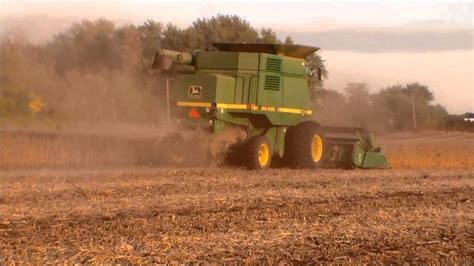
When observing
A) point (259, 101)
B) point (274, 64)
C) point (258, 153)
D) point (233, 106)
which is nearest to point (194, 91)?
point (233, 106)

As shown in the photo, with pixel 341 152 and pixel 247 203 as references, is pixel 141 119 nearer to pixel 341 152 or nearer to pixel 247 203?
pixel 341 152

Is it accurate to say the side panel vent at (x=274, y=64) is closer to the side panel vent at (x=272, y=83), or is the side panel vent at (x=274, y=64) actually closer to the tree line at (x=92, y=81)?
the side panel vent at (x=272, y=83)

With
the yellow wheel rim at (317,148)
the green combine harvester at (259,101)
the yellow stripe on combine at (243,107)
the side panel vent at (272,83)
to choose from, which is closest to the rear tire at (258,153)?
the green combine harvester at (259,101)

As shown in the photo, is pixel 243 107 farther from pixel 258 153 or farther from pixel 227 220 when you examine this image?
pixel 227 220

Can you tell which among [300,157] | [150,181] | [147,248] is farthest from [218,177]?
[147,248]

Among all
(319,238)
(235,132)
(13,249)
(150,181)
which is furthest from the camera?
(235,132)

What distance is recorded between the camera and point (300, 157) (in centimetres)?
1677

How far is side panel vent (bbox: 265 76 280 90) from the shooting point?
53.4 feet

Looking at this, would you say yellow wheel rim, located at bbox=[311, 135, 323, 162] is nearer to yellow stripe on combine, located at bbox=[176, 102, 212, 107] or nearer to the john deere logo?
yellow stripe on combine, located at bbox=[176, 102, 212, 107]

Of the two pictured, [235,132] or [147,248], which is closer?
[147,248]

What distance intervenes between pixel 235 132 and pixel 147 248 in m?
9.69

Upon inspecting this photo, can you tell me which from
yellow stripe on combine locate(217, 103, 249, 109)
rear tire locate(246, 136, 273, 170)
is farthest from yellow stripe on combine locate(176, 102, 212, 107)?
rear tire locate(246, 136, 273, 170)

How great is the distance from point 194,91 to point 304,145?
313cm

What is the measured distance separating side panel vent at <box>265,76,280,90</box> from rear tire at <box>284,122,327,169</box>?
1241 millimetres
